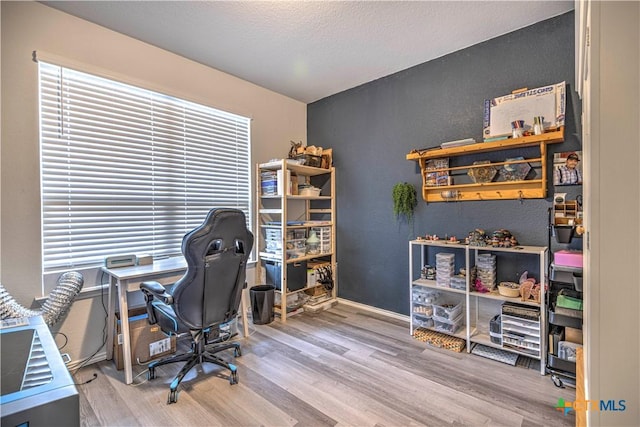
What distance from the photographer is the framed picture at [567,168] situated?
2.12m

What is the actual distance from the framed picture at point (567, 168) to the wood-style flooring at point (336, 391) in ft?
4.67

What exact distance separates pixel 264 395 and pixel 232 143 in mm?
2490

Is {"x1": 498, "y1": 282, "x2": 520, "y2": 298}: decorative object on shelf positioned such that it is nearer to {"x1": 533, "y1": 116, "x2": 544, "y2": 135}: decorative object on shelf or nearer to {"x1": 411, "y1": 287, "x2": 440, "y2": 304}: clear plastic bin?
{"x1": 411, "y1": 287, "x2": 440, "y2": 304}: clear plastic bin

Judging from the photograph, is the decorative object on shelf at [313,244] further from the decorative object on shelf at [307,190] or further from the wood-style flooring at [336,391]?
the wood-style flooring at [336,391]

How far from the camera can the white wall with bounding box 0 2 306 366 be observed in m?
1.92

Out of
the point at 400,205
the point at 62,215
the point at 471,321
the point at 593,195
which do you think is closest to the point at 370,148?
the point at 400,205

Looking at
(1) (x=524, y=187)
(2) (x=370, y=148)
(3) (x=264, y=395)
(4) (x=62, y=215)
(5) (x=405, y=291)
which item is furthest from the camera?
(2) (x=370, y=148)

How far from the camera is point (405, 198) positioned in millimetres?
2951

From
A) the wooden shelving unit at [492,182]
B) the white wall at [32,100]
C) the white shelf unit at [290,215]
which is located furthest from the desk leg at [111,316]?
the wooden shelving unit at [492,182]

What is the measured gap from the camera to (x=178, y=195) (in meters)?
2.80

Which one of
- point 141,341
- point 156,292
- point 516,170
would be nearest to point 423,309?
point 516,170

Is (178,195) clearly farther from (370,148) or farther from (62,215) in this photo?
(370,148)

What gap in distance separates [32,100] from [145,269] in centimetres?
141

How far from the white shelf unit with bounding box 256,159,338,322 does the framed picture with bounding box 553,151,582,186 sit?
220 centimetres
